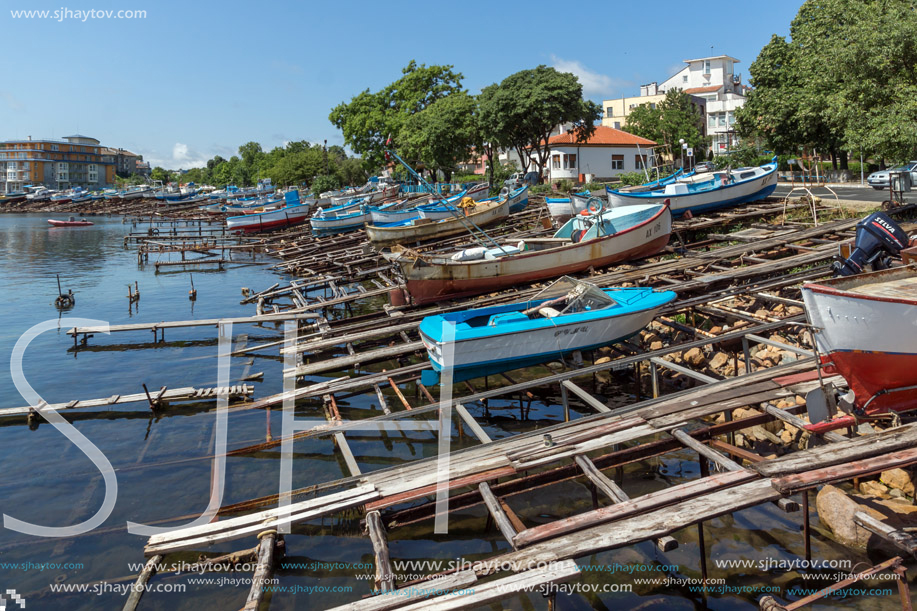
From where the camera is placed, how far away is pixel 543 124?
41.6 meters

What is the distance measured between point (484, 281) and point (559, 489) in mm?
9588

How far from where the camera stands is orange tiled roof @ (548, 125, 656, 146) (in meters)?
51.8

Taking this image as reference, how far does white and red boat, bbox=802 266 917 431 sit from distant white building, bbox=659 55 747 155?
213ft

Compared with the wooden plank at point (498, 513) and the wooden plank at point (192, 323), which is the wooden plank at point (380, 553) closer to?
the wooden plank at point (498, 513)

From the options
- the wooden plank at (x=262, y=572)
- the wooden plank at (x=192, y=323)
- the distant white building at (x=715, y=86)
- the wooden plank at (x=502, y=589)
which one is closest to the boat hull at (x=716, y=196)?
the wooden plank at (x=192, y=323)

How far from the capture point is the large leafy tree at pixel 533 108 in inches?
1592

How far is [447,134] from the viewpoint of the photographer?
→ 4709 centimetres

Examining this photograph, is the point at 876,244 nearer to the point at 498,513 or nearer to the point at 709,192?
the point at 498,513

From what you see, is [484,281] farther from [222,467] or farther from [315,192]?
[315,192]

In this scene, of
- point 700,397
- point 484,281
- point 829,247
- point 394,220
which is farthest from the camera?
point 394,220

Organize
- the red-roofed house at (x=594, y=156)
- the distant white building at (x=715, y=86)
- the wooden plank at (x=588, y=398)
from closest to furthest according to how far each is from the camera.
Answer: the wooden plank at (x=588, y=398) < the red-roofed house at (x=594, y=156) < the distant white building at (x=715, y=86)

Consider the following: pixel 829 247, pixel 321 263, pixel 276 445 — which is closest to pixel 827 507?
pixel 276 445

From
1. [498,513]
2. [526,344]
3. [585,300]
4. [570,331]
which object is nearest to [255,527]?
[498,513]

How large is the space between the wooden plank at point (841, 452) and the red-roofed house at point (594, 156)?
45.9 metres
